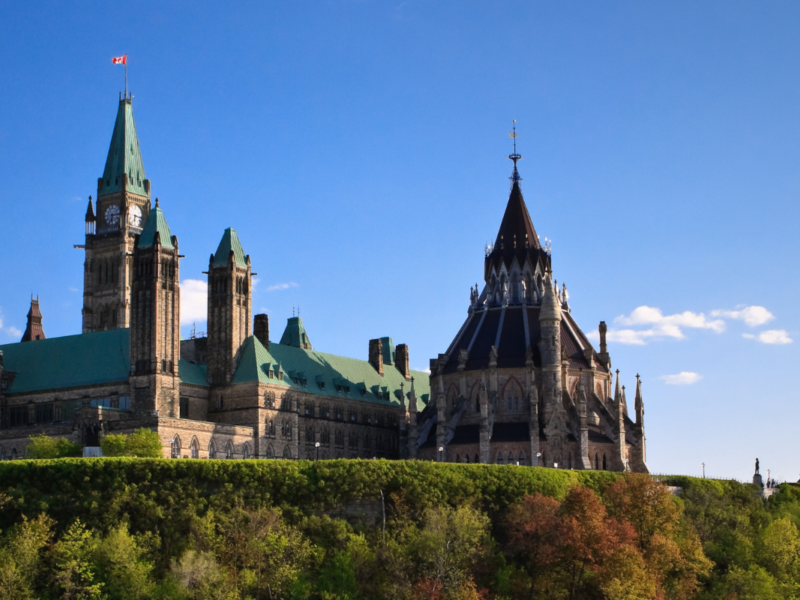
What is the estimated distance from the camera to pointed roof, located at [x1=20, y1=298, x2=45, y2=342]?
182375mm

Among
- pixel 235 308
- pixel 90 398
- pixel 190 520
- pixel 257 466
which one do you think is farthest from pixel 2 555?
pixel 235 308

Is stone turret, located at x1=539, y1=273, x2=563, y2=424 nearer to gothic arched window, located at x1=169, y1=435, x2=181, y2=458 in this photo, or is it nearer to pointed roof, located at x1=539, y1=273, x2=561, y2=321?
pointed roof, located at x1=539, y1=273, x2=561, y2=321

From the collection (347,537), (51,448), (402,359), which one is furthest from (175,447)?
(402,359)

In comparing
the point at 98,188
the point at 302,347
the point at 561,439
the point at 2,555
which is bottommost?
the point at 2,555

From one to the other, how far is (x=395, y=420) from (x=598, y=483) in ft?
152

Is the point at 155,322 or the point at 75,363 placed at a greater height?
the point at 155,322

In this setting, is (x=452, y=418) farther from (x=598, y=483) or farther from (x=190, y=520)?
(x=190, y=520)

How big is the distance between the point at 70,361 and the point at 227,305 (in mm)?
16809

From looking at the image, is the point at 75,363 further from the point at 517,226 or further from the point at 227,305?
the point at 517,226

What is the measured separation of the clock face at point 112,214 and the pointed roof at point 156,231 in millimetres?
51026

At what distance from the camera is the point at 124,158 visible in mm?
192250

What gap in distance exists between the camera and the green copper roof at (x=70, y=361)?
138625 mm

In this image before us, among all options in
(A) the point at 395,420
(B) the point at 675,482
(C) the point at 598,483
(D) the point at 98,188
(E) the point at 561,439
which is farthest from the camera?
(D) the point at 98,188

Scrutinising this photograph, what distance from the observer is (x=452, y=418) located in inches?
5743
